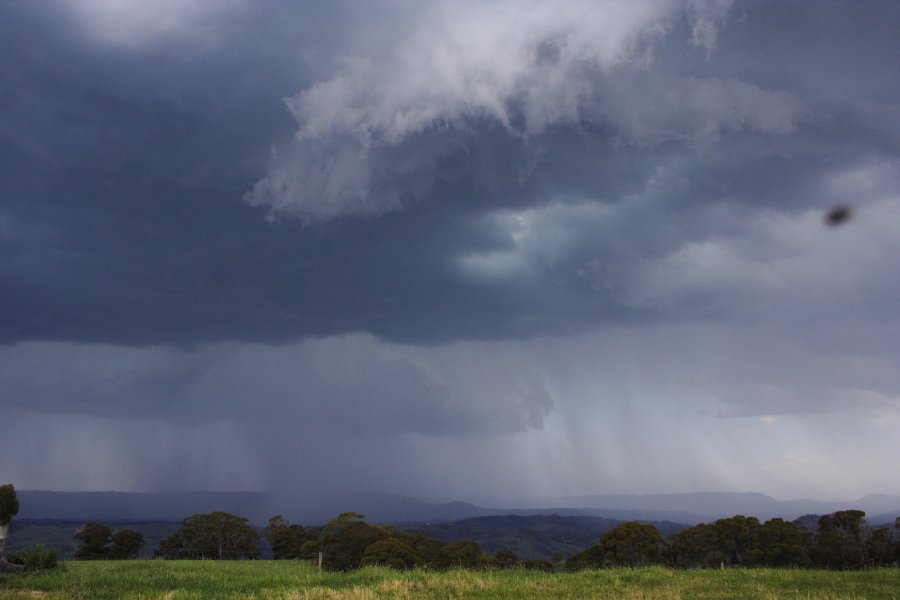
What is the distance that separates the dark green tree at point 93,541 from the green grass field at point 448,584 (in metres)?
39.7

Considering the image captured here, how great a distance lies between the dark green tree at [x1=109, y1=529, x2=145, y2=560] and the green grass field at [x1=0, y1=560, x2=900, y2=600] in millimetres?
40643

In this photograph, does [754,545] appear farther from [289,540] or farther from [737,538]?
[289,540]

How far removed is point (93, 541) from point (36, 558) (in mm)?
40599

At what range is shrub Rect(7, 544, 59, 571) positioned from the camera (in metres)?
33.8

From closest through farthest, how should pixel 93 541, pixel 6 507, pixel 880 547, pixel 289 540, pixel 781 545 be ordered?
pixel 6 507 < pixel 880 547 < pixel 781 545 < pixel 93 541 < pixel 289 540

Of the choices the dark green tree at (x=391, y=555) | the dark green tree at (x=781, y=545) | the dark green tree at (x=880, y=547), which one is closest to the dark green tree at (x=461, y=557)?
the dark green tree at (x=391, y=555)

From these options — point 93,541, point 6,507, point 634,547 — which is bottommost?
point 93,541

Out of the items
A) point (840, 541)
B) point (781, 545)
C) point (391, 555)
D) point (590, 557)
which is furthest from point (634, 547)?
point (391, 555)

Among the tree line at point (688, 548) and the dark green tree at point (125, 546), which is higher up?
the tree line at point (688, 548)

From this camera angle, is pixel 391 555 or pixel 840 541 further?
pixel 840 541

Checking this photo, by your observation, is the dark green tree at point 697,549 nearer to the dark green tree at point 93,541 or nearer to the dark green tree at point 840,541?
the dark green tree at point 840,541

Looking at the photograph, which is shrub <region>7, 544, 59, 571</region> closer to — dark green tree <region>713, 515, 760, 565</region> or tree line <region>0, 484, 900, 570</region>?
tree line <region>0, 484, 900, 570</region>

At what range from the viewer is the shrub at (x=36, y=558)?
33781 millimetres

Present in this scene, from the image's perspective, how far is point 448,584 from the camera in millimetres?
27938
